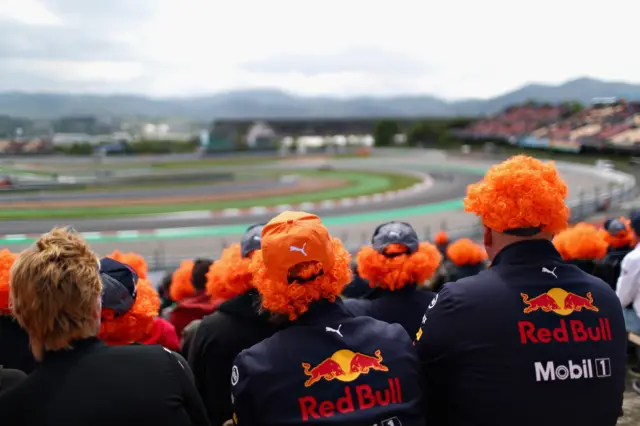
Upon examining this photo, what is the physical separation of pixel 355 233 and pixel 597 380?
1722cm

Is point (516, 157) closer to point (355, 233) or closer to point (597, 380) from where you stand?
point (597, 380)

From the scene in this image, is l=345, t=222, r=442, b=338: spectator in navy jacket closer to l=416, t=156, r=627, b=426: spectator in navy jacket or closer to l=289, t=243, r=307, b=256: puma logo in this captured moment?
l=416, t=156, r=627, b=426: spectator in navy jacket

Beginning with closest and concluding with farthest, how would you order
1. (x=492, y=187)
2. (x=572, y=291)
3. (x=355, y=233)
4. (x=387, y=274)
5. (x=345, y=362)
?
(x=345, y=362)
(x=572, y=291)
(x=492, y=187)
(x=387, y=274)
(x=355, y=233)

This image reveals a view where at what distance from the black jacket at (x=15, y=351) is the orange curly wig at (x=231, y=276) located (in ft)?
3.44

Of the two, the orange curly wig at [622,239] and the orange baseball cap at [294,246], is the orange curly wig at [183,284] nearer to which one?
the orange baseball cap at [294,246]

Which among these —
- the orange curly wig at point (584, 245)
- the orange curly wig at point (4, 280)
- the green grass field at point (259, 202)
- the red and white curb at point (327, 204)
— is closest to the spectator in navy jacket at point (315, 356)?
the orange curly wig at point (4, 280)

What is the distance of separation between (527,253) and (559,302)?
0.75 ft

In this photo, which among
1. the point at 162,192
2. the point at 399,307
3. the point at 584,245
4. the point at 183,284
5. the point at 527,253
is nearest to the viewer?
the point at 527,253

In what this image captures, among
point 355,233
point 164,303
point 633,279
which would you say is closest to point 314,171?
point 355,233

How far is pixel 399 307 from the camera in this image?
12.1 ft

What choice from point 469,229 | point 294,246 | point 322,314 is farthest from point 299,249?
point 469,229

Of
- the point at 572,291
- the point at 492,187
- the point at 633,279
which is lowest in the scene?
the point at 633,279

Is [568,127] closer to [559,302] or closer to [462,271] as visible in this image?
[462,271]

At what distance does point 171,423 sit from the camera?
6.57 ft
